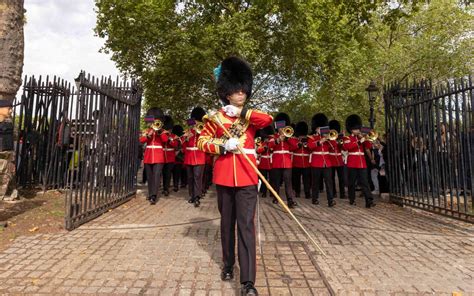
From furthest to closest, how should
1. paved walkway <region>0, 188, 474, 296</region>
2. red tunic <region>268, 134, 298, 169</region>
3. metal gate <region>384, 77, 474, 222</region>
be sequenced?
red tunic <region>268, 134, 298, 169</region>, metal gate <region>384, 77, 474, 222</region>, paved walkway <region>0, 188, 474, 296</region>

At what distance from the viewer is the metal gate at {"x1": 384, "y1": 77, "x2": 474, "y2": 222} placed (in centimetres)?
695

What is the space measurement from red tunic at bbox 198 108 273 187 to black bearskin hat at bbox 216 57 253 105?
0.28m

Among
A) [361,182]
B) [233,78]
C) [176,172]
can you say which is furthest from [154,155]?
[233,78]

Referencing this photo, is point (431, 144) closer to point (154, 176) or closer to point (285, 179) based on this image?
point (285, 179)

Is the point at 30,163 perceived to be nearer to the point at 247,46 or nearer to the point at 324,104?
the point at 247,46

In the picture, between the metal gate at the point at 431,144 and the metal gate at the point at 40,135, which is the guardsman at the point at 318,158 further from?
the metal gate at the point at 40,135

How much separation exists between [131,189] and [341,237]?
5754mm

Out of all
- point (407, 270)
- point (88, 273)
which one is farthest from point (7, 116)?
point (407, 270)

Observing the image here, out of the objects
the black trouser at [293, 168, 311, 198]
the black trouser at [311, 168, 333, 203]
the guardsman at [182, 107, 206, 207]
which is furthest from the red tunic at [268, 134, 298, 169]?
the black trouser at [293, 168, 311, 198]

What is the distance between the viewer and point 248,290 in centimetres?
351

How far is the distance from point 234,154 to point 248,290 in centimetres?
141

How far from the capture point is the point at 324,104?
25078 mm

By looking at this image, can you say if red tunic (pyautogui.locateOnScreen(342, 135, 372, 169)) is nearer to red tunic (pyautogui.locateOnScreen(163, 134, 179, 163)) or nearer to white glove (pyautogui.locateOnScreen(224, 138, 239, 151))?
red tunic (pyautogui.locateOnScreen(163, 134, 179, 163))

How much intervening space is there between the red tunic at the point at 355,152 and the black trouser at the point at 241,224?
6.06m
